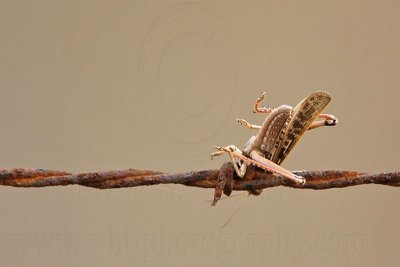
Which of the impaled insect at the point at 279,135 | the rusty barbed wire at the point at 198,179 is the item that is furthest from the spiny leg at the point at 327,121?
the rusty barbed wire at the point at 198,179

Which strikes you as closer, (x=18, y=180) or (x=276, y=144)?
(x=18, y=180)

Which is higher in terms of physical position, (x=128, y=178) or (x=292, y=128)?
(x=292, y=128)

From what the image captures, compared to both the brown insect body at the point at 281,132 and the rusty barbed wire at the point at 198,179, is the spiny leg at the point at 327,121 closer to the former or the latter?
the brown insect body at the point at 281,132

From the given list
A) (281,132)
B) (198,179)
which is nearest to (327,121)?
(281,132)

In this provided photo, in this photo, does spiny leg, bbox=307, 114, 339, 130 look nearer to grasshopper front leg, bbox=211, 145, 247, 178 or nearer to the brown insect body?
the brown insect body

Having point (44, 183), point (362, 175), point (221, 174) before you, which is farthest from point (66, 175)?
point (362, 175)

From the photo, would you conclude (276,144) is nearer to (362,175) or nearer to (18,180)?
(362,175)

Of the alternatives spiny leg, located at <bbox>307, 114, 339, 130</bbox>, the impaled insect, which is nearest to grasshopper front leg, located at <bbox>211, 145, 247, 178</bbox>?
the impaled insect
